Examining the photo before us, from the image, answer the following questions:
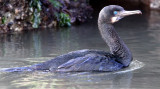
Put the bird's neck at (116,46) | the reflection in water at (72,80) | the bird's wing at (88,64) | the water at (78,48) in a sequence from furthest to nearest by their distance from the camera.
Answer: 1. the bird's neck at (116,46)
2. the bird's wing at (88,64)
3. the water at (78,48)
4. the reflection in water at (72,80)

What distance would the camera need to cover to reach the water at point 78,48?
7125 mm

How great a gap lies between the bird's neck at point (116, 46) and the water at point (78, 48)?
9.6 inches

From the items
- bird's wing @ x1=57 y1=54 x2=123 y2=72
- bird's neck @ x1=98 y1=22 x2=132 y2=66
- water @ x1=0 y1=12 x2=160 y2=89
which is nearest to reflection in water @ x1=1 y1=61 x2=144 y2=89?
water @ x1=0 y1=12 x2=160 y2=89

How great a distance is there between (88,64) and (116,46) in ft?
3.08

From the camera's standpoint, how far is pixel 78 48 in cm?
1080

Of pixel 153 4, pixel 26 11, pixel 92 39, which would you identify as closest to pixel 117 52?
pixel 92 39

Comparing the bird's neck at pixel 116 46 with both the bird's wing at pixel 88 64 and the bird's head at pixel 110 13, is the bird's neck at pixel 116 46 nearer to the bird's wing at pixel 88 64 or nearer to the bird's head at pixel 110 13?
the bird's head at pixel 110 13

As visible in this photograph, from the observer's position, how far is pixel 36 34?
1391 centimetres

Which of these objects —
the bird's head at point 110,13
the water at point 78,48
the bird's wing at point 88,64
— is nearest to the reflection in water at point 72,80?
the water at point 78,48

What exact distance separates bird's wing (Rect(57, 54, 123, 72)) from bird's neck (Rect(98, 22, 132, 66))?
0.49 metres

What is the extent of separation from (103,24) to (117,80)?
5.55 ft

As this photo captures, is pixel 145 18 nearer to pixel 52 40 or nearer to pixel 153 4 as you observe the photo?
pixel 153 4

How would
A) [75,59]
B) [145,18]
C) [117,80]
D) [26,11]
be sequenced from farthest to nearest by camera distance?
[145,18] < [26,11] < [75,59] < [117,80]

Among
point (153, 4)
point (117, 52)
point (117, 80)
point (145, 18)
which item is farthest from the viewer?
point (153, 4)
